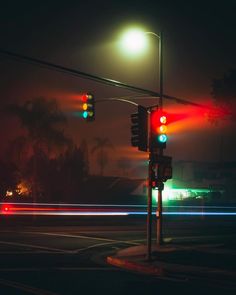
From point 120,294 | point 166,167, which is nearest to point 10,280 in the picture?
point 120,294

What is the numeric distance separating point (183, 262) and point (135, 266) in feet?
5.03

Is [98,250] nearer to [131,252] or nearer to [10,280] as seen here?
[131,252]

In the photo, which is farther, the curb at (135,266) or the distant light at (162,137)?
the distant light at (162,137)

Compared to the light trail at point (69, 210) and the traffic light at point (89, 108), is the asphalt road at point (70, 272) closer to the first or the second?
the traffic light at point (89, 108)

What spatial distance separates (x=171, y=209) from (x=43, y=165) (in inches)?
1004

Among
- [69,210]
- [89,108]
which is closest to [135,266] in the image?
[89,108]

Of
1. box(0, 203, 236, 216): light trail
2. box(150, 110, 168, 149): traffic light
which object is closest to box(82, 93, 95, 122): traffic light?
box(150, 110, 168, 149): traffic light

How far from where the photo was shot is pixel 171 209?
219 ft

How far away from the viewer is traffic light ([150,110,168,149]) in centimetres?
1961

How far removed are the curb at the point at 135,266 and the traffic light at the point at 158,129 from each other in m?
3.62

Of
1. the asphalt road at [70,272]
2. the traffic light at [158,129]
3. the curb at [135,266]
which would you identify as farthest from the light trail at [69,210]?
the traffic light at [158,129]

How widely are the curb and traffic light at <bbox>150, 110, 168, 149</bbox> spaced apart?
362 centimetres

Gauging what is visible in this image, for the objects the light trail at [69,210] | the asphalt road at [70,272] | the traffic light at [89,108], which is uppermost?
the traffic light at [89,108]

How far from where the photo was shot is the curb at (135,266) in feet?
56.8
